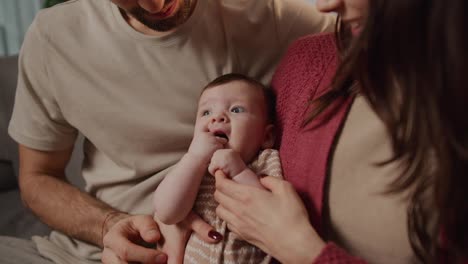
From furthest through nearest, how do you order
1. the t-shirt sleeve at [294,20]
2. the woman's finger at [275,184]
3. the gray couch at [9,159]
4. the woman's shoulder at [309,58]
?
the gray couch at [9,159] → the t-shirt sleeve at [294,20] → the woman's shoulder at [309,58] → the woman's finger at [275,184]

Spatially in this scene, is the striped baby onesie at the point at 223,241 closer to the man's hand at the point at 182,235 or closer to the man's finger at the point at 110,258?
the man's hand at the point at 182,235

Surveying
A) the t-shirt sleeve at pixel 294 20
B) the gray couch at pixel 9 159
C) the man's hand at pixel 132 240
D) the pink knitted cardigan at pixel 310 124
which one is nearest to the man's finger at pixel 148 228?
the man's hand at pixel 132 240

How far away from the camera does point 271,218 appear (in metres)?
0.88

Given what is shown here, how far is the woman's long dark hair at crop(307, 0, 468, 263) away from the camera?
2.22ft

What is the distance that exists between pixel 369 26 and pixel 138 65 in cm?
67

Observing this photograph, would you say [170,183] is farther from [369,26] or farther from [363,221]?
[369,26]

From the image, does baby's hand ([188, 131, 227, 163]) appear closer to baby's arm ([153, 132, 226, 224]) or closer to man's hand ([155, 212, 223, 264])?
baby's arm ([153, 132, 226, 224])

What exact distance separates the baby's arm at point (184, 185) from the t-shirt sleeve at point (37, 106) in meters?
0.50

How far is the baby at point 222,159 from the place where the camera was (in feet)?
3.12

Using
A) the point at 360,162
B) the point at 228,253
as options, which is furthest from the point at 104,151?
the point at 360,162

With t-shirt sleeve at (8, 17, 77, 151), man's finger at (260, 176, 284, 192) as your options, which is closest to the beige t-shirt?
man's finger at (260, 176, 284, 192)

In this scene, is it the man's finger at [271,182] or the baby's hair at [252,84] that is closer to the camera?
the man's finger at [271,182]

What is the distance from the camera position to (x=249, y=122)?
1.05 metres

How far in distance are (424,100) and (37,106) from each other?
3.33ft
